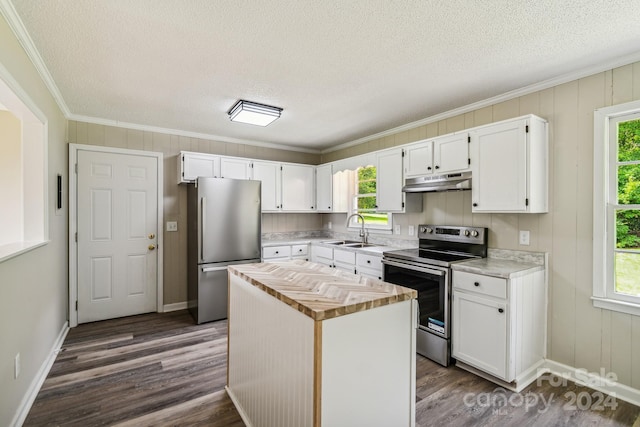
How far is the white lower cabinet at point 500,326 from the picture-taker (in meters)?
2.29

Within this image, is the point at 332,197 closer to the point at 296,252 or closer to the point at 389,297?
the point at 296,252

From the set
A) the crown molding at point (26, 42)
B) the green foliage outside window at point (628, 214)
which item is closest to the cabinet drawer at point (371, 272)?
the green foliage outside window at point (628, 214)

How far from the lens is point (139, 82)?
2.63 m

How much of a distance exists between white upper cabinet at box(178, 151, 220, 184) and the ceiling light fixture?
0.88 m

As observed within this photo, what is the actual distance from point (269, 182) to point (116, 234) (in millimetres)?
2022

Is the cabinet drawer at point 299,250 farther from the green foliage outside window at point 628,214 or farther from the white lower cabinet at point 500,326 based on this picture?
the green foliage outside window at point 628,214

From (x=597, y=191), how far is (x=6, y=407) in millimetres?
4030

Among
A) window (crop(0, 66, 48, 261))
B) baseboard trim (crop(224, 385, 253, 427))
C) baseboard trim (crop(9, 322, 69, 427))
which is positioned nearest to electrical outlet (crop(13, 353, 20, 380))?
baseboard trim (crop(9, 322, 69, 427))

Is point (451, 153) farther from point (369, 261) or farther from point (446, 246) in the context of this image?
point (369, 261)

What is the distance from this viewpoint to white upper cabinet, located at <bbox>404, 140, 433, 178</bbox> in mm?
3191

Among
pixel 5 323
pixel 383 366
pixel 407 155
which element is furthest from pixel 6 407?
pixel 407 155

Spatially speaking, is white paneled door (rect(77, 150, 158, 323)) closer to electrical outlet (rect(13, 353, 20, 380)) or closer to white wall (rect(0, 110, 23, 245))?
white wall (rect(0, 110, 23, 245))

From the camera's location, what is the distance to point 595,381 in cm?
231

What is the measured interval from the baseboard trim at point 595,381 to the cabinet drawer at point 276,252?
3024 mm
